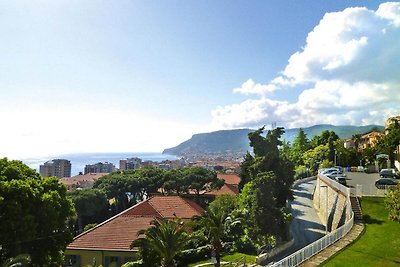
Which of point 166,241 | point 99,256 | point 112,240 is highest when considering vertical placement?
point 166,241

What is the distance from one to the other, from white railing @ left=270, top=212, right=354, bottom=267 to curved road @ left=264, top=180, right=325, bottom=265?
5.44 meters

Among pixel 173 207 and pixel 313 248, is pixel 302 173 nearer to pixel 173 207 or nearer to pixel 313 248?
pixel 173 207

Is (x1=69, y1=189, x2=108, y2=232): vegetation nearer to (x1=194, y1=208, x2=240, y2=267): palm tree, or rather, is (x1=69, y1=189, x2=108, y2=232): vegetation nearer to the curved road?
the curved road

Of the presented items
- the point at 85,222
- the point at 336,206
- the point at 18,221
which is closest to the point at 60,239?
the point at 18,221

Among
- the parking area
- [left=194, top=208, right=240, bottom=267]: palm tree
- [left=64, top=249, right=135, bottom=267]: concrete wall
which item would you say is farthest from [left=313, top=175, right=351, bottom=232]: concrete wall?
[left=64, top=249, right=135, bottom=267]: concrete wall

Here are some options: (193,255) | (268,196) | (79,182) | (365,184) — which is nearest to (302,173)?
(365,184)

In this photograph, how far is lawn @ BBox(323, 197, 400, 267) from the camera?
18.9m

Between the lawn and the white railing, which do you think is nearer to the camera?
the white railing

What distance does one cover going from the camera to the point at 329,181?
36156 millimetres

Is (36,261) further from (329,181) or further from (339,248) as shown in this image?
(329,181)

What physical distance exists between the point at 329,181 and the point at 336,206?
4111 millimetres

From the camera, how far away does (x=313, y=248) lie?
2011 cm

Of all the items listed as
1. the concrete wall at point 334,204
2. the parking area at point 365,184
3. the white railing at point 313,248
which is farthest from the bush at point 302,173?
the white railing at point 313,248

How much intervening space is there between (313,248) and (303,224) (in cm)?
1809
